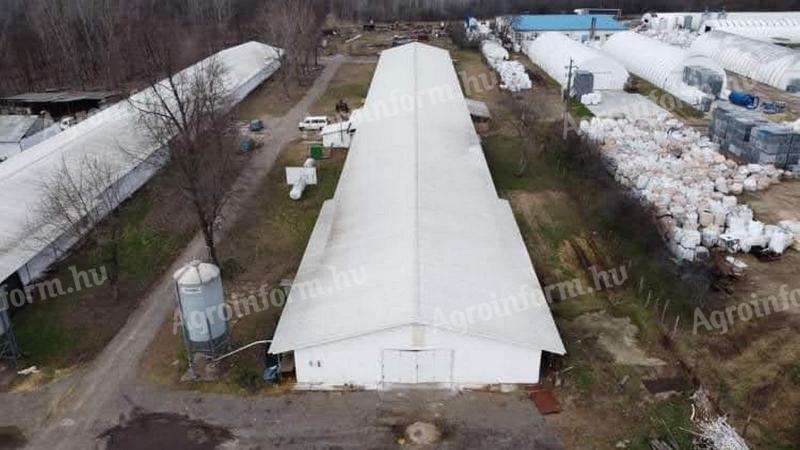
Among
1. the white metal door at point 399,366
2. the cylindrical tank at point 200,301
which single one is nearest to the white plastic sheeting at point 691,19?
the white metal door at point 399,366

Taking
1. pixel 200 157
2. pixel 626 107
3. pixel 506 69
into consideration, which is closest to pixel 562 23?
pixel 506 69

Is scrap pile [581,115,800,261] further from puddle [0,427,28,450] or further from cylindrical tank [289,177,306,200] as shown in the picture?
puddle [0,427,28,450]

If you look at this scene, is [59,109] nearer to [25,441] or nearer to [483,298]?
[25,441]

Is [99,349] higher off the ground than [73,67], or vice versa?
[73,67]

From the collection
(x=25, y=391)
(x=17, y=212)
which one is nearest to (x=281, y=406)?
(x=25, y=391)

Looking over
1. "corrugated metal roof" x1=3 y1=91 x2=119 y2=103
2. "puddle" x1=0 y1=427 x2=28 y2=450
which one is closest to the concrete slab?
"corrugated metal roof" x1=3 y1=91 x2=119 y2=103
